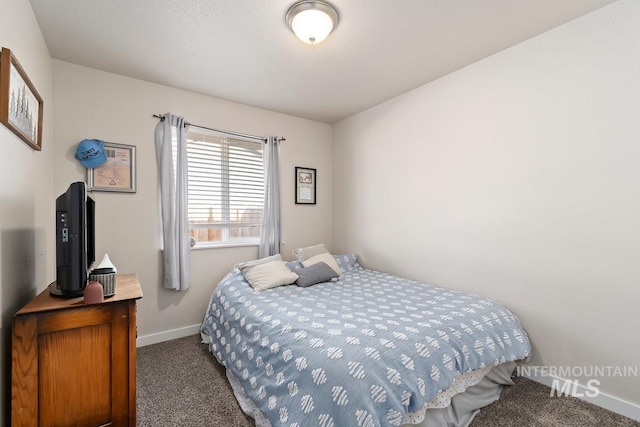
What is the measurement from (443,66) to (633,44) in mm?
1181

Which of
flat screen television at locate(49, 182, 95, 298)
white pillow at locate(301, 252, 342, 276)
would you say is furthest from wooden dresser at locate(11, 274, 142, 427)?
white pillow at locate(301, 252, 342, 276)

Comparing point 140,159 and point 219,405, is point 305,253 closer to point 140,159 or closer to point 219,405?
point 219,405

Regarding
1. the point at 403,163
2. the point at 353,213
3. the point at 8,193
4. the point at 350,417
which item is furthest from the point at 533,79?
the point at 8,193

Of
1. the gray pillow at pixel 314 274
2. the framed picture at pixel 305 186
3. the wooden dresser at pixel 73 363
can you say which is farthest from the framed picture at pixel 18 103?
the framed picture at pixel 305 186

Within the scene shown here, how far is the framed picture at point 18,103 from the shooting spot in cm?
128

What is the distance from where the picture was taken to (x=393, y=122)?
327cm

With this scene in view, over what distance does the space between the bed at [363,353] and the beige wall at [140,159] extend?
2.21ft

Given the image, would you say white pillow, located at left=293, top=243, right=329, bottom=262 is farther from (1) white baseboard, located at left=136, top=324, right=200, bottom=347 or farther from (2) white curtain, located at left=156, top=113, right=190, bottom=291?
(1) white baseboard, located at left=136, top=324, right=200, bottom=347

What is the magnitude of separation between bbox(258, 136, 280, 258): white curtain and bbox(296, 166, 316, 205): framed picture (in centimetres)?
33

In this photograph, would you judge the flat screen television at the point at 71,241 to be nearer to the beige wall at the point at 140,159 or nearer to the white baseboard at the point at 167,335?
the beige wall at the point at 140,159

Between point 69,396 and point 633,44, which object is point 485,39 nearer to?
point 633,44

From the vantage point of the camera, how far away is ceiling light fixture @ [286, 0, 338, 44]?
5.83 ft

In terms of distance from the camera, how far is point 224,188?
327 centimetres

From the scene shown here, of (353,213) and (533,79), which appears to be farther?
(353,213)
